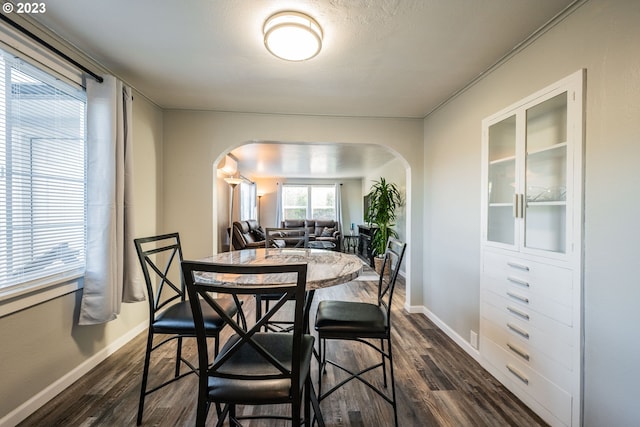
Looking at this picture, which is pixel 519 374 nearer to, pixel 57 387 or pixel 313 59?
pixel 313 59

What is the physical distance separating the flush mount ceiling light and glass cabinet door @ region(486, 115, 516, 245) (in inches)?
57.0

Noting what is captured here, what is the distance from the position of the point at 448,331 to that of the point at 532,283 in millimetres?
1220

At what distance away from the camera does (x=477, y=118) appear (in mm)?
2287

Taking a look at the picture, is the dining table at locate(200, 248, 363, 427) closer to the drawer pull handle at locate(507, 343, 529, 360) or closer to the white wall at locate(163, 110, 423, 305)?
the white wall at locate(163, 110, 423, 305)

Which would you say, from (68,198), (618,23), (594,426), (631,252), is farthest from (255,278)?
(618,23)

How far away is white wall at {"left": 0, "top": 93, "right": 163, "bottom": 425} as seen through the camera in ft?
4.90

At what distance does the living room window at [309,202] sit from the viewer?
942cm

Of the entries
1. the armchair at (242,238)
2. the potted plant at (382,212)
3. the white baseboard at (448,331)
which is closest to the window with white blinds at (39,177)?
the white baseboard at (448,331)

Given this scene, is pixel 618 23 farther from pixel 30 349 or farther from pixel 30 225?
pixel 30 349

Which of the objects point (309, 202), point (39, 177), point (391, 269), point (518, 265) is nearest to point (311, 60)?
point (391, 269)

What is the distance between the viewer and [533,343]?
1.67 m

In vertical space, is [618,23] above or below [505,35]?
below

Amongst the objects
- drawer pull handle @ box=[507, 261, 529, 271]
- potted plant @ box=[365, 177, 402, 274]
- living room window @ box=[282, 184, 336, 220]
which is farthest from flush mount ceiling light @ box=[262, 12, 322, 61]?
living room window @ box=[282, 184, 336, 220]

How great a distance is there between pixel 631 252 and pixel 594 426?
0.88m
